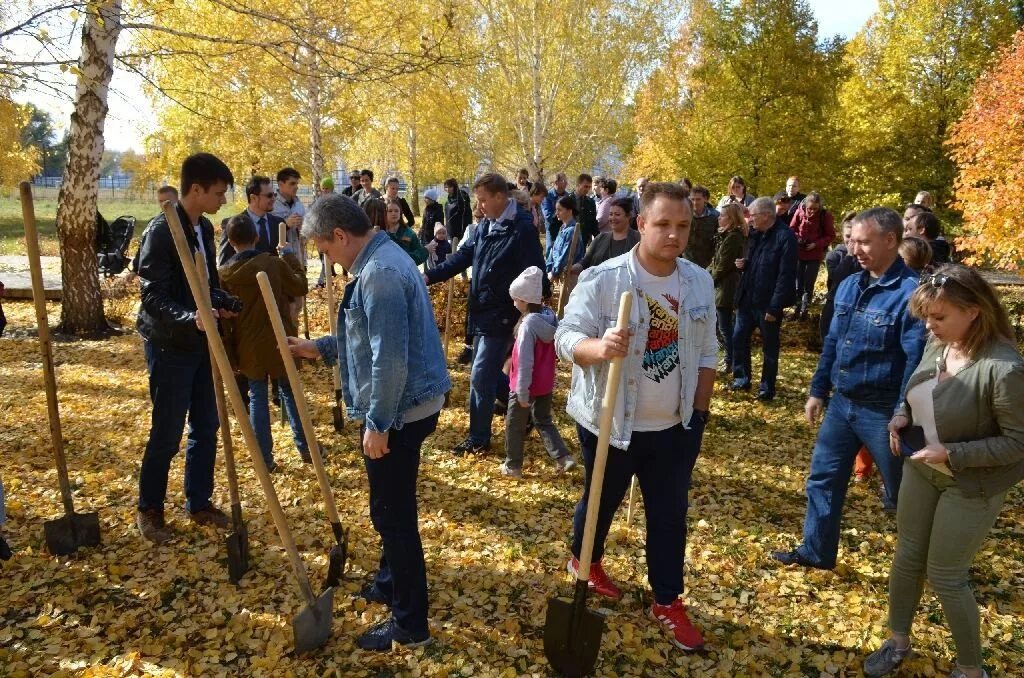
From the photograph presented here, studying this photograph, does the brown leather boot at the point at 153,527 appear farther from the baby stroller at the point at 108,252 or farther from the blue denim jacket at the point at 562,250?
the baby stroller at the point at 108,252

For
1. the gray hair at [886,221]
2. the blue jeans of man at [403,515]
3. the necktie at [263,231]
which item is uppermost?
the gray hair at [886,221]

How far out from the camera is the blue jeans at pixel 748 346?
7.83m

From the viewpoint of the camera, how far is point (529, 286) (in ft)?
17.0

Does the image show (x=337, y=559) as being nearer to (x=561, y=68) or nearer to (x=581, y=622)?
(x=581, y=622)

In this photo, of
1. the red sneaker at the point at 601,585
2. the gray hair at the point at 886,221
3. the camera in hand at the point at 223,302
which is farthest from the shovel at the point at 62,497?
the gray hair at the point at 886,221

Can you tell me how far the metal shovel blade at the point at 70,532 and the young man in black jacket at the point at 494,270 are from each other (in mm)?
2939

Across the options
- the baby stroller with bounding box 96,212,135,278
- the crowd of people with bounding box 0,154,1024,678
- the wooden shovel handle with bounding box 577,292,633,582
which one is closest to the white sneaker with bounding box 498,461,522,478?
the crowd of people with bounding box 0,154,1024,678

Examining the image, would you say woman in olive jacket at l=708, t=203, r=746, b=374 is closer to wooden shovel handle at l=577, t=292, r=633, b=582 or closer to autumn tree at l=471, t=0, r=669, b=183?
wooden shovel handle at l=577, t=292, r=633, b=582

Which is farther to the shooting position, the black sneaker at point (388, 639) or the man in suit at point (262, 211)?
the man in suit at point (262, 211)

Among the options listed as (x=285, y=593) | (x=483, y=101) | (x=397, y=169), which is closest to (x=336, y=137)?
(x=483, y=101)

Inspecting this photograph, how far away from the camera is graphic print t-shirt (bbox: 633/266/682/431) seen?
3291 mm

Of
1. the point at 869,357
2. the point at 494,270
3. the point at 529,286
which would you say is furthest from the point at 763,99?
the point at 869,357

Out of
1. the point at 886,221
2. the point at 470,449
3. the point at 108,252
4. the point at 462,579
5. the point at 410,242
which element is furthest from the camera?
the point at 108,252

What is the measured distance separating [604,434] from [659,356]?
51 cm
